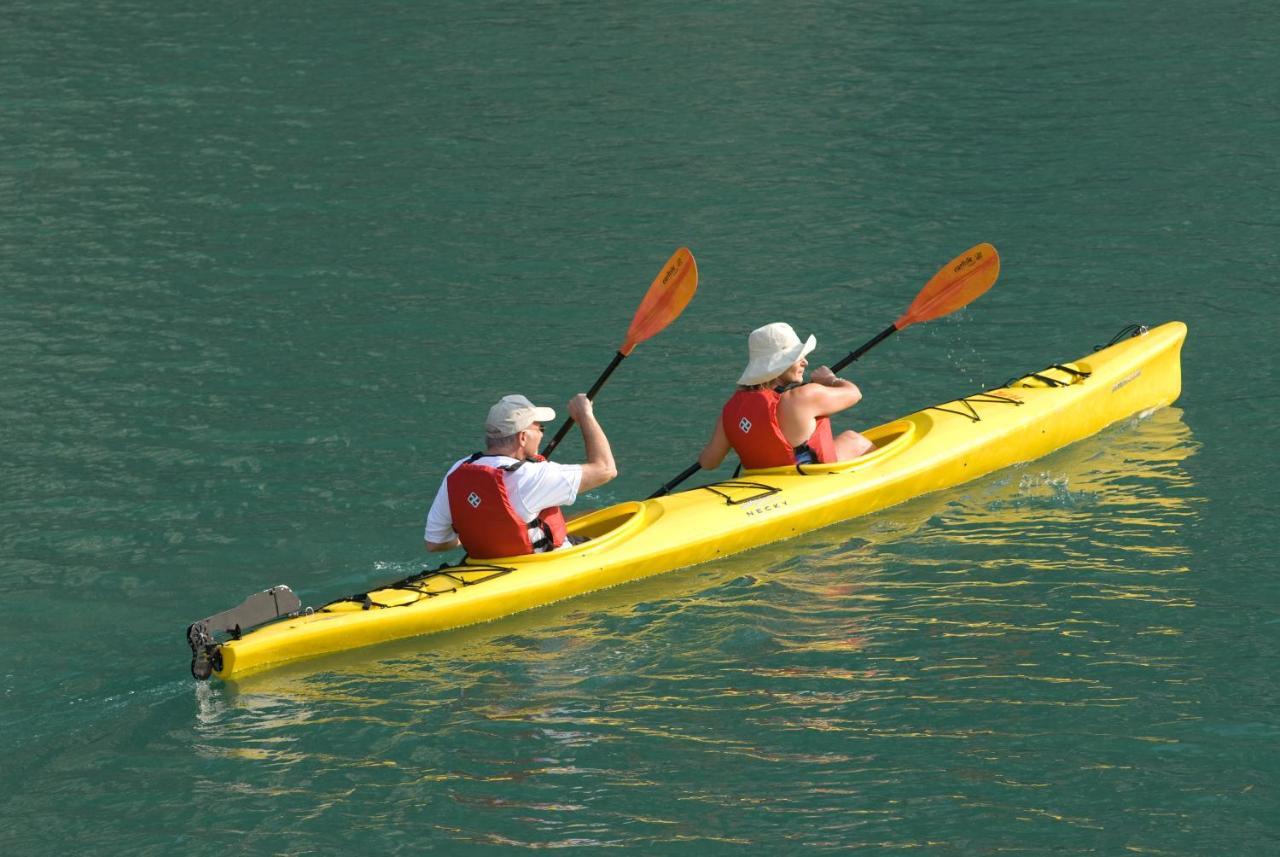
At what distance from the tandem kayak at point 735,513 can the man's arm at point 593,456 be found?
1.35 feet

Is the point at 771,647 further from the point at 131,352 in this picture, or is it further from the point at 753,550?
the point at 131,352

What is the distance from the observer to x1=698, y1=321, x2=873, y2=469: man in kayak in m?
9.66

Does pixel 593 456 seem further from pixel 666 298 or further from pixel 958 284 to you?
pixel 958 284

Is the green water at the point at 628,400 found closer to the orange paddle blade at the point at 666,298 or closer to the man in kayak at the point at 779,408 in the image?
the man in kayak at the point at 779,408

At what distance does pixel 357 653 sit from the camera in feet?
27.9

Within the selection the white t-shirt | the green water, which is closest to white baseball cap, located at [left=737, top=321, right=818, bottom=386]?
the green water

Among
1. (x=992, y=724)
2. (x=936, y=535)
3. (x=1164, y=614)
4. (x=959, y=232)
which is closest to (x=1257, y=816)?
(x=992, y=724)

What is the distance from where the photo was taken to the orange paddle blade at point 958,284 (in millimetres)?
11211

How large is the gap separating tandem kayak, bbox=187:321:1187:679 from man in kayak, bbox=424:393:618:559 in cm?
12

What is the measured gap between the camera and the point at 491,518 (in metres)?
8.91

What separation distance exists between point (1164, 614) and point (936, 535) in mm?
1592

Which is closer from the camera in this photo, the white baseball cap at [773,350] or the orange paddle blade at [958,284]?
the white baseball cap at [773,350]

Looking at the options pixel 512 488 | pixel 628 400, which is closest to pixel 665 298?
pixel 628 400

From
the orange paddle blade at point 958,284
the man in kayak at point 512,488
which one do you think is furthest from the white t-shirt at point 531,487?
the orange paddle blade at point 958,284
